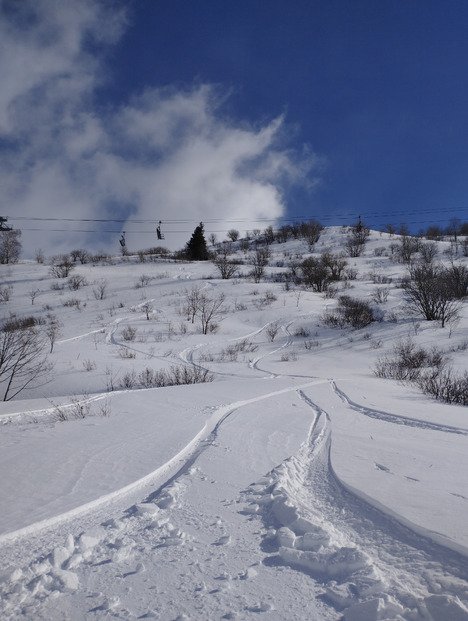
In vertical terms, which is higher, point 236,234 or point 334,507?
point 236,234

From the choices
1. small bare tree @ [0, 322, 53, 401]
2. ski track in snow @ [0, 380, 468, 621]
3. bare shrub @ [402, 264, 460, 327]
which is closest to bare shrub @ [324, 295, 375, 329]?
bare shrub @ [402, 264, 460, 327]

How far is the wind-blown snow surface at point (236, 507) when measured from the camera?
1.36 metres

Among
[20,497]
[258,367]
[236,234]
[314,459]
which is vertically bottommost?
[258,367]

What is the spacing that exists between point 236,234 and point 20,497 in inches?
2547

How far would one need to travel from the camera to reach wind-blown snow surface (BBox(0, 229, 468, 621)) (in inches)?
53.4

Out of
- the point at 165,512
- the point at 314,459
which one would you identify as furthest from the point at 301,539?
the point at 314,459

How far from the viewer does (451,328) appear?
578 inches

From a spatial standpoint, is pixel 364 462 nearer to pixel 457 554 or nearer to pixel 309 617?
pixel 457 554

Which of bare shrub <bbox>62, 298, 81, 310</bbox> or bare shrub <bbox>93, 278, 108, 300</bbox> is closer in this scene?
bare shrub <bbox>62, 298, 81, 310</bbox>

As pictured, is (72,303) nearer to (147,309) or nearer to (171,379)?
(147,309)

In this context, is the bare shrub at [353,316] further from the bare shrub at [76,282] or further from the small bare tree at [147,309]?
the bare shrub at [76,282]

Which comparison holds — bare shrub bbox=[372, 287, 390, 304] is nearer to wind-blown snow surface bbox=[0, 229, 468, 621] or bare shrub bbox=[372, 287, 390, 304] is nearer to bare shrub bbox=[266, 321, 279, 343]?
bare shrub bbox=[266, 321, 279, 343]

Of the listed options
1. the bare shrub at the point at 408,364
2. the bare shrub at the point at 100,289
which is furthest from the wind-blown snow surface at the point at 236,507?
the bare shrub at the point at 100,289

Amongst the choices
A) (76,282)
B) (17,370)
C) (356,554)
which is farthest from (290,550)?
(76,282)
